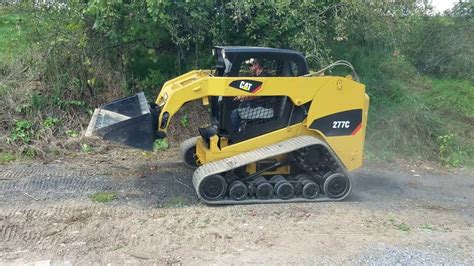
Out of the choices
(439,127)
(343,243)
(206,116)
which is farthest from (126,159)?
(439,127)

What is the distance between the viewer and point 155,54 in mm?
10172

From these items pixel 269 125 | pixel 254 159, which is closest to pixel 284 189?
pixel 254 159

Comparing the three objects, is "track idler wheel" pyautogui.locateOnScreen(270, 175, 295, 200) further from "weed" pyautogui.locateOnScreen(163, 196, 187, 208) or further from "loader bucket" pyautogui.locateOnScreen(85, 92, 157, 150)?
"loader bucket" pyautogui.locateOnScreen(85, 92, 157, 150)

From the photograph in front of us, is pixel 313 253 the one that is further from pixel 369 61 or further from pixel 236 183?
pixel 369 61

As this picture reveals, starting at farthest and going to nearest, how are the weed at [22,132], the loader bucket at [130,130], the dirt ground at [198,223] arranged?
the weed at [22,132] < the loader bucket at [130,130] < the dirt ground at [198,223]

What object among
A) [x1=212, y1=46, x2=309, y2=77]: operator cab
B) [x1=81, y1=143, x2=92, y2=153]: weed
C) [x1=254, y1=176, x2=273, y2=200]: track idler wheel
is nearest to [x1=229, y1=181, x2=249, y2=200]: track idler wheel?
[x1=254, y1=176, x2=273, y2=200]: track idler wheel

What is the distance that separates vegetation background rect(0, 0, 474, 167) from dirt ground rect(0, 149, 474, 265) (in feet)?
4.61

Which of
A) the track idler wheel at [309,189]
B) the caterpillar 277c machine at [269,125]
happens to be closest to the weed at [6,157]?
the caterpillar 277c machine at [269,125]

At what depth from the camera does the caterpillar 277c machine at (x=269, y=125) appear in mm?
6570

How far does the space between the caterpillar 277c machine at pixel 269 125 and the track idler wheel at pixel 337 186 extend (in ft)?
0.04

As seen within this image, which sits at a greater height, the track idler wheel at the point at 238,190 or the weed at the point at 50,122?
the weed at the point at 50,122

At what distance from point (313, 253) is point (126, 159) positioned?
4091 mm

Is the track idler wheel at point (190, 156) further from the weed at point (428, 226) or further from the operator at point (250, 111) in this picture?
the weed at point (428, 226)

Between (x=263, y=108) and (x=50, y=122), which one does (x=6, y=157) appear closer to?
(x=50, y=122)
